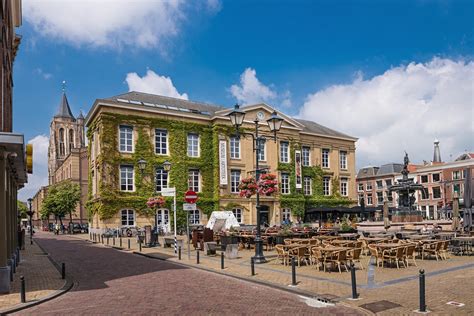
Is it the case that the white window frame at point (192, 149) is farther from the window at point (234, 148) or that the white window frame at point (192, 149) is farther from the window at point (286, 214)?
the window at point (286, 214)

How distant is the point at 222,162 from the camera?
141 ft

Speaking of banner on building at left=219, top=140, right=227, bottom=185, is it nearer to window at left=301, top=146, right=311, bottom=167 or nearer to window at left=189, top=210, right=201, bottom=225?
window at left=189, top=210, right=201, bottom=225

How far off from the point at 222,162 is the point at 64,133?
75347mm

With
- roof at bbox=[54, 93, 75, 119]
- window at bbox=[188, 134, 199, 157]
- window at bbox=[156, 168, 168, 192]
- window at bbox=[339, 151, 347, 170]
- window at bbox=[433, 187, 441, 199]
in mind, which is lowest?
window at bbox=[433, 187, 441, 199]

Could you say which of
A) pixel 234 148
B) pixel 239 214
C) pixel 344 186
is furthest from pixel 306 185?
pixel 234 148

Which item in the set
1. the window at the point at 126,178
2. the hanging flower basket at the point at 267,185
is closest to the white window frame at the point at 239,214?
the window at the point at 126,178

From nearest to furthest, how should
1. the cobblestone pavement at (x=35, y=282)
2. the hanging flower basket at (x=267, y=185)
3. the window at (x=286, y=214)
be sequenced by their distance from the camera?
the cobblestone pavement at (x=35, y=282)
the hanging flower basket at (x=267, y=185)
the window at (x=286, y=214)

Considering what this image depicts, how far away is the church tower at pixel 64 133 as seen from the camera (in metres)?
105

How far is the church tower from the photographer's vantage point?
10500 cm

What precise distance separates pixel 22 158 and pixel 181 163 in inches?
1122

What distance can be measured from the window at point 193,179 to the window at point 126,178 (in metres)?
5.99

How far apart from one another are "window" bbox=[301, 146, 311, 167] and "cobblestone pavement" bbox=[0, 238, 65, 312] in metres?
36.2

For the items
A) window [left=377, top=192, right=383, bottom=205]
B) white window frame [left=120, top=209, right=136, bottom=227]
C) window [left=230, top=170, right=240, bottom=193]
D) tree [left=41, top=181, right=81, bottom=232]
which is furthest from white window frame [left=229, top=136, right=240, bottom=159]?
window [left=377, top=192, right=383, bottom=205]

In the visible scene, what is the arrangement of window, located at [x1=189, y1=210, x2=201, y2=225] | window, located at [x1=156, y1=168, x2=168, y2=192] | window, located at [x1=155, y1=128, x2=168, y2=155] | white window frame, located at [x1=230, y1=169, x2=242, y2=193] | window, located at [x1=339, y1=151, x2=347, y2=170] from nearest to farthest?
window, located at [x1=156, y1=168, x2=168, y2=192], window, located at [x1=155, y1=128, x2=168, y2=155], window, located at [x1=189, y1=210, x2=201, y2=225], white window frame, located at [x1=230, y1=169, x2=242, y2=193], window, located at [x1=339, y1=151, x2=347, y2=170]
